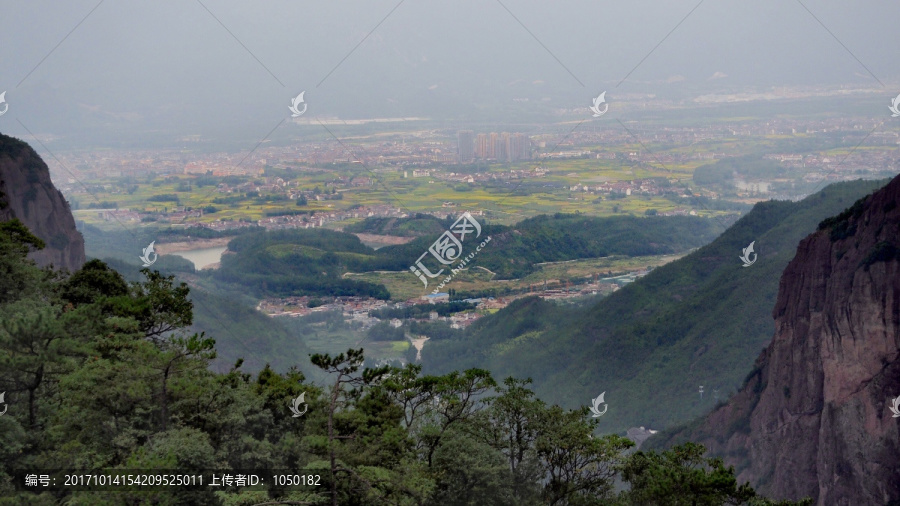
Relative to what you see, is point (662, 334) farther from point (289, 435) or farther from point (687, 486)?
point (289, 435)

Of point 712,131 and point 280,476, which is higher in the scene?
point 712,131

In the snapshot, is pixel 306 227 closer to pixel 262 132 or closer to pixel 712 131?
pixel 262 132

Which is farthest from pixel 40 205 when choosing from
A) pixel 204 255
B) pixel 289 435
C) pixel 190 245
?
pixel 289 435

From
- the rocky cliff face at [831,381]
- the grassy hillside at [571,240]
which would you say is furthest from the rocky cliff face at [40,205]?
the rocky cliff face at [831,381]

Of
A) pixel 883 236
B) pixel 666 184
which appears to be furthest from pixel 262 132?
pixel 883 236

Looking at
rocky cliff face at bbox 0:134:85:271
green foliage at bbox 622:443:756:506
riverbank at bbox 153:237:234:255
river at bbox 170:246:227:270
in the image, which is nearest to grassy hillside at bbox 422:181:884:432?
river at bbox 170:246:227:270

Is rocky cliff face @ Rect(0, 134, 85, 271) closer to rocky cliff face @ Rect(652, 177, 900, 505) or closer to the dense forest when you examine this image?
the dense forest
